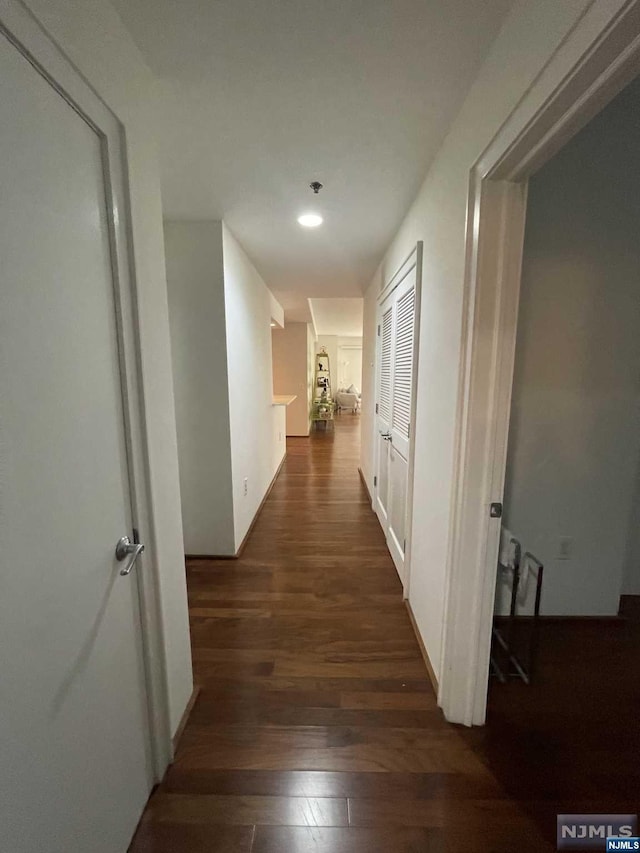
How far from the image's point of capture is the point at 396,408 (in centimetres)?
258

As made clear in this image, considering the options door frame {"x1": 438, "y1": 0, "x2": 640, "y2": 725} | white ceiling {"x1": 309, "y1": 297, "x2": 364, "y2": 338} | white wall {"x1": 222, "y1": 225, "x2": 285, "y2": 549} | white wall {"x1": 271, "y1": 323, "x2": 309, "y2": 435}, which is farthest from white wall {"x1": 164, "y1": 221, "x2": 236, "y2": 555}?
white wall {"x1": 271, "y1": 323, "x2": 309, "y2": 435}

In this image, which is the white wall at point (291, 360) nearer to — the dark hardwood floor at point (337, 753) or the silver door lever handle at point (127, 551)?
the dark hardwood floor at point (337, 753)

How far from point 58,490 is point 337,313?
21.3ft

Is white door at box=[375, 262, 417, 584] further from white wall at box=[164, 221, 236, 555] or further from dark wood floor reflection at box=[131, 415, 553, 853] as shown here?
white wall at box=[164, 221, 236, 555]

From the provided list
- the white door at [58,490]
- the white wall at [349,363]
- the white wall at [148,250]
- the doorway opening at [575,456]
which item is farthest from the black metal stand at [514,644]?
the white wall at [349,363]

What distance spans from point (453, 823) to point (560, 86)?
6.78 ft

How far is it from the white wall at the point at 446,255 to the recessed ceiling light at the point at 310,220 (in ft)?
1.83

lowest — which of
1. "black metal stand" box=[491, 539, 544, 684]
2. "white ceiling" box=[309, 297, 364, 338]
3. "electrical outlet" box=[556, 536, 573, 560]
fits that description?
"black metal stand" box=[491, 539, 544, 684]

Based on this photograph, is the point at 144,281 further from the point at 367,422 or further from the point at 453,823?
the point at 367,422

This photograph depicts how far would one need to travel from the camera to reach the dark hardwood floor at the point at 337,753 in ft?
3.55

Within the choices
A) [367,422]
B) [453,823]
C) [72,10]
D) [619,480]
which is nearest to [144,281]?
[72,10]

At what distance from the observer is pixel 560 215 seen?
5.50 feet

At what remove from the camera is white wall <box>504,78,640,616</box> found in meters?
1.65

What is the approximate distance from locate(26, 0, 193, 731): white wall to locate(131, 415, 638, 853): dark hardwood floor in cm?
25
